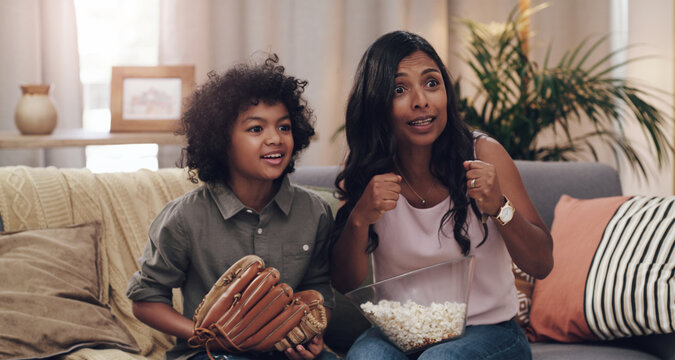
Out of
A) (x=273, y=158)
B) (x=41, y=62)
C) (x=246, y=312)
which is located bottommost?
(x=246, y=312)

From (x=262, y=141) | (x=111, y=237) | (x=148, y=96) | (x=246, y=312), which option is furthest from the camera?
(x=148, y=96)

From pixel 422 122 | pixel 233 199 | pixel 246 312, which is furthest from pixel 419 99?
pixel 246 312

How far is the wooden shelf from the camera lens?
2240 mm

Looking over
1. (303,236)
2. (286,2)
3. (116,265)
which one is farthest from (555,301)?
(286,2)

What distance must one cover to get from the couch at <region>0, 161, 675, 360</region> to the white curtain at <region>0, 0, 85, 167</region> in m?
0.84

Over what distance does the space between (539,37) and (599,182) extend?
163cm

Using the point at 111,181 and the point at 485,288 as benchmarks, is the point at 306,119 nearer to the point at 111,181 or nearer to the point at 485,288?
the point at 485,288

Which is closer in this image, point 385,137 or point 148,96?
point 385,137

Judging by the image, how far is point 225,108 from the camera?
145 cm

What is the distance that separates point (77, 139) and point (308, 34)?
1.25m

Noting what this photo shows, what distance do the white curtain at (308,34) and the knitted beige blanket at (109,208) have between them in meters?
1.05

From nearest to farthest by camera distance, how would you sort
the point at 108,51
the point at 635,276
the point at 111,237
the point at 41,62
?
1. the point at 635,276
2. the point at 111,237
3. the point at 41,62
4. the point at 108,51

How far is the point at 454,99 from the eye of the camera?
1.56m

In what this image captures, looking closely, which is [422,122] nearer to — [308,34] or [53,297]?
[53,297]
